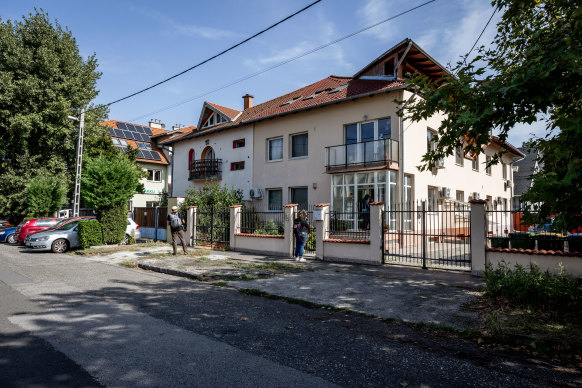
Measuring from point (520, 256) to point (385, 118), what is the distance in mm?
9740

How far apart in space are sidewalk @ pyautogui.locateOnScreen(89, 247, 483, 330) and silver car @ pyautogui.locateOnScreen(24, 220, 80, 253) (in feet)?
20.2

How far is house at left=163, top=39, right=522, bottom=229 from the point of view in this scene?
1620 centimetres

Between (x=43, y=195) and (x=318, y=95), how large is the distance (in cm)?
1926

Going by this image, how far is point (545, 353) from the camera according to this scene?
4.29 meters

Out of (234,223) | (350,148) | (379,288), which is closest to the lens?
(379,288)

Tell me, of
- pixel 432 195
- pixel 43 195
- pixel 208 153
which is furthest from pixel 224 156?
pixel 432 195

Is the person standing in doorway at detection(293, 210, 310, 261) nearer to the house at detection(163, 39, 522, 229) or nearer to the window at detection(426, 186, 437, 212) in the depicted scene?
the house at detection(163, 39, 522, 229)

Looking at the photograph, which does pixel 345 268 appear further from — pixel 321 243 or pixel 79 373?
pixel 79 373

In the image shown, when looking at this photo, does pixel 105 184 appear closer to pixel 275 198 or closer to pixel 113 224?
pixel 113 224

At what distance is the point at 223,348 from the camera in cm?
412

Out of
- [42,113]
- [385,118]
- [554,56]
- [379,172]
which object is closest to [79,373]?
[554,56]

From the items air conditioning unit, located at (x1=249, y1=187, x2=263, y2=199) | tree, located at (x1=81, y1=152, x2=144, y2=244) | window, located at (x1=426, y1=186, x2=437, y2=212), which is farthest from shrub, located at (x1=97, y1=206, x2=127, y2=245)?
window, located at (x1=426, y1=186, x2=437, y2=212)

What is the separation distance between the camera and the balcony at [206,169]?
23.8 metres

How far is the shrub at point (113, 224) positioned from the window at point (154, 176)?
1854 cm
